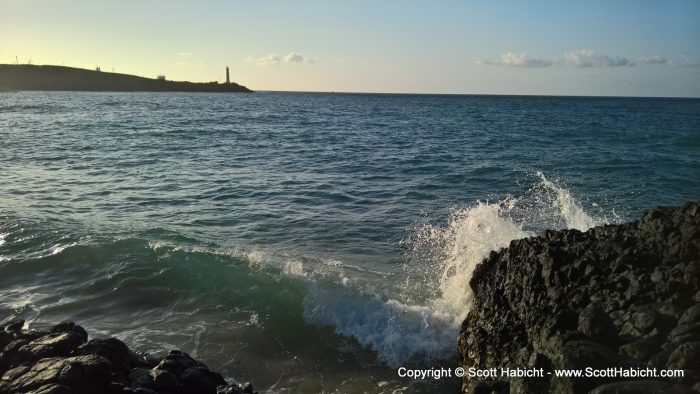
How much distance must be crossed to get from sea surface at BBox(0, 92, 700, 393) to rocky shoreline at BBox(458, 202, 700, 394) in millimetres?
1379

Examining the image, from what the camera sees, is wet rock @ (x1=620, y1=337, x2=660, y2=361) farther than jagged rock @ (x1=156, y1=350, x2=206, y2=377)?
No

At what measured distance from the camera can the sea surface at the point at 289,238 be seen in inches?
350

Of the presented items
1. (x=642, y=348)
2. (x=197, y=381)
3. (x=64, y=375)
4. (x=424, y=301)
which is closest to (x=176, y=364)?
(x=197, y=381)

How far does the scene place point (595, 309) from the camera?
19.7 feet

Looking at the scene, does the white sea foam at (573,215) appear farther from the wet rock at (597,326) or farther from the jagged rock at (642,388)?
the jagged rock at (642,388)

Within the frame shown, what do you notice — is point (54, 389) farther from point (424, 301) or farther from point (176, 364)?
point (424, 301)

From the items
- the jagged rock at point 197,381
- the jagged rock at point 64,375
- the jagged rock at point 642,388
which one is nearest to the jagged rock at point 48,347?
the jagged rock at point 64,375

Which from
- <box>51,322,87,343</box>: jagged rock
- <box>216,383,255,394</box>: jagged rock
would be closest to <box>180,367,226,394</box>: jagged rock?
<box>216,383,255,394</box>: jagged rock

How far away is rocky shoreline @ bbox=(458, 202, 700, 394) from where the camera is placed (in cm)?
527

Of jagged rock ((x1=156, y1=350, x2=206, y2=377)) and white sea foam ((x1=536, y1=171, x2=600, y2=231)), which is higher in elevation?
white sea foam ((x1=536, y1=171, x2=600, y2=231))

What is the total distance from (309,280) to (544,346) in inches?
230

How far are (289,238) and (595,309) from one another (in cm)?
919

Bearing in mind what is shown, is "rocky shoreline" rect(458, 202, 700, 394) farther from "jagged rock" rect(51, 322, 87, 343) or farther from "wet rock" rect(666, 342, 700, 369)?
"jagged rock" rect(51, 322, 87, 343)

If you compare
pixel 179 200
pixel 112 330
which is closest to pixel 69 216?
pixel 179 200
